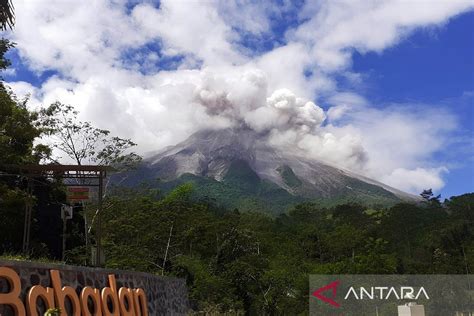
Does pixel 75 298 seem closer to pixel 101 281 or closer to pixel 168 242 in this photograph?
pixel 101 281

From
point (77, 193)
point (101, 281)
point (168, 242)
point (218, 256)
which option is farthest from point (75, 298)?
point (218, 256)

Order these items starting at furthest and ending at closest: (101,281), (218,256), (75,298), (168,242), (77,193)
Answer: (218,256)
(168,242)
(77,193)
(101,281)
(75,298)

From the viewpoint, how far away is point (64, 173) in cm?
1564

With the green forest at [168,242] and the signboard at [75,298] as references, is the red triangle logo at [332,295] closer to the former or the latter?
the green forest at [168,242]

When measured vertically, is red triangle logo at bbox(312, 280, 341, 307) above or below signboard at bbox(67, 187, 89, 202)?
below

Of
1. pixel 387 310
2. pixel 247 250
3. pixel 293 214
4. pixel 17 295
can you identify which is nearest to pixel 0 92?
pixel 17 295

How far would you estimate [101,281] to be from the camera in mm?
8602

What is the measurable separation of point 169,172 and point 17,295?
188 m

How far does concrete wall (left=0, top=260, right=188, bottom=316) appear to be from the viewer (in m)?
6.24

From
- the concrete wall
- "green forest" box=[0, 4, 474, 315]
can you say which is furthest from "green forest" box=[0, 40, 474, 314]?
the concrete wall

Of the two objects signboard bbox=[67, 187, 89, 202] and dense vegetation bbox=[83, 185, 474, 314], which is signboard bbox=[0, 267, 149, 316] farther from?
dense vegetation bbox=[83, 185, 474, 314]

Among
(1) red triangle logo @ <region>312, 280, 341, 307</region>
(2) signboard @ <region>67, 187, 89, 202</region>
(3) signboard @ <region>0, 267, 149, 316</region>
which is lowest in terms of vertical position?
(1) red triangle logo @ <region>312, 280, 341, 307</region>

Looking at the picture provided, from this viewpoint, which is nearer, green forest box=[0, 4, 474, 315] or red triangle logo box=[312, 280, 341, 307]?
green forest box=[0, 4, 474, 315]

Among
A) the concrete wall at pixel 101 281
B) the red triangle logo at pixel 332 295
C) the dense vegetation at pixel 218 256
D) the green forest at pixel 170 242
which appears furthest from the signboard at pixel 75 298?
the red triangle logo at pixel 332 295
